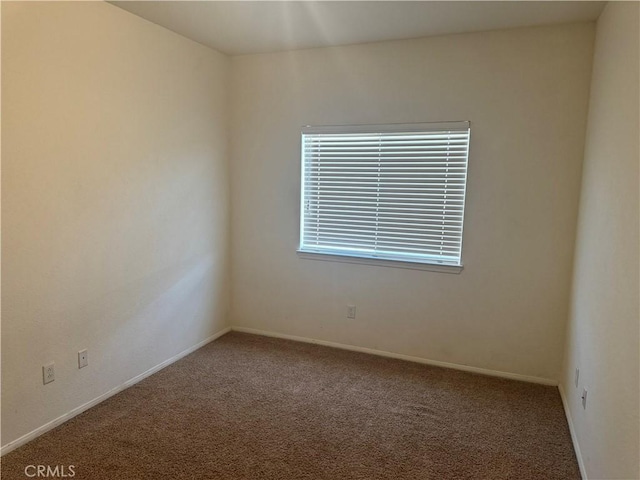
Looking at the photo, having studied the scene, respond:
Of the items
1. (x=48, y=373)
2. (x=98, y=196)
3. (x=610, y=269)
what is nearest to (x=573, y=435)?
(x=610, y=269)

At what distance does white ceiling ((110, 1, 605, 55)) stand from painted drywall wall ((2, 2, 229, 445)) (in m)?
0.30

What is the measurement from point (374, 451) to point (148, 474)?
1.20 m

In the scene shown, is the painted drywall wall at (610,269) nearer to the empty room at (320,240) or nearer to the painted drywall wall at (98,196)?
the empty room at (320,240)

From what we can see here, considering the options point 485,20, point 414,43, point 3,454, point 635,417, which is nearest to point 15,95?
point 3,454

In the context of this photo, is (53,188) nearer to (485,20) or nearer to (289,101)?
(289,101)

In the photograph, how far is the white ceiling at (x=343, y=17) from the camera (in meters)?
2.61

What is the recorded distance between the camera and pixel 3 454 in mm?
2205

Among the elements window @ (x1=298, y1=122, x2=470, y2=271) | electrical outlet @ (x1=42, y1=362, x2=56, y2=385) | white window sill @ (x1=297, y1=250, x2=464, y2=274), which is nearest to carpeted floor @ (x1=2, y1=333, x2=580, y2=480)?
electrical outlet @ (x1=42, y1=362, x2=56, y2=385)

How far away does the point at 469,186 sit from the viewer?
10.5 feet

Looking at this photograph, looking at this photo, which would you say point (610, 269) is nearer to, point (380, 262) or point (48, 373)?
point (380, 262)

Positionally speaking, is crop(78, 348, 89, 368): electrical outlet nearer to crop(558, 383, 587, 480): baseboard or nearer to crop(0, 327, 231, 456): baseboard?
crop(0, 327, 231, 456): baseboard

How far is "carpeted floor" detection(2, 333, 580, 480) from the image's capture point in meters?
2.17

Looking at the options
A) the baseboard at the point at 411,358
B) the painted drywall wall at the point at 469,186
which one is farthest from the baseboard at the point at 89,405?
the painted drywall wall at the point at 469,186

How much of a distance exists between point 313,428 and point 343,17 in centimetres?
270
